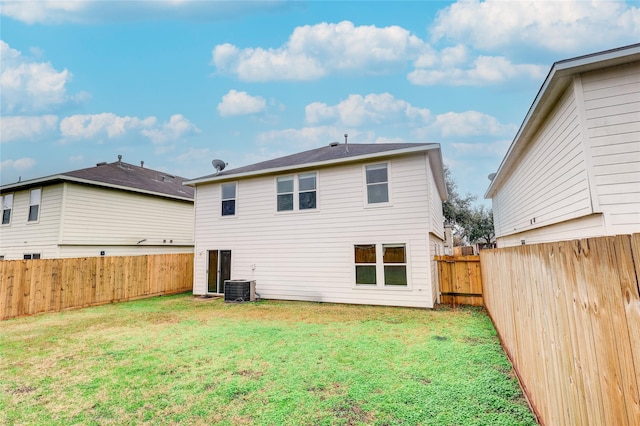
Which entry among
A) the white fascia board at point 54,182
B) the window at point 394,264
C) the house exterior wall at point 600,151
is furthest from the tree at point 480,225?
the white fascia board at point 54,182

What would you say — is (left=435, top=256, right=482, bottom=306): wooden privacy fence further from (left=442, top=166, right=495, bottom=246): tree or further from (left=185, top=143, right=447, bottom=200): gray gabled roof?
(left=442, top=166, right=495, bottom=246): tree

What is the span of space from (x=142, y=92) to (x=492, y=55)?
81.8 feet

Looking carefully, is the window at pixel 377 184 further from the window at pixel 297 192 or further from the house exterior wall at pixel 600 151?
the house exterior wall at pixel 600 151

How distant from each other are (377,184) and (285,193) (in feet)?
11.2

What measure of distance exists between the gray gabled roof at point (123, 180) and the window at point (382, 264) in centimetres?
1128

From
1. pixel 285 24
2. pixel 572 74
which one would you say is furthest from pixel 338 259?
pixel 285 24

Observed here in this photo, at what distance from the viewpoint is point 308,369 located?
396 centimetres

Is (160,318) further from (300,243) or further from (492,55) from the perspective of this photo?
(492,55)

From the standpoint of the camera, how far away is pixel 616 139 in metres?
4.30

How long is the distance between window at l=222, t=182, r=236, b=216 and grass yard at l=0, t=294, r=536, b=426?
16.7 feet

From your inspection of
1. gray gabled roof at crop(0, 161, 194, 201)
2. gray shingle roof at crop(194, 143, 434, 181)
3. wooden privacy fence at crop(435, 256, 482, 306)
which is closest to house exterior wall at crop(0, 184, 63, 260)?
gray gabled roof at crop(0, 161, 194, 201)

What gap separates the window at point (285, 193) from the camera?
10.4 meters

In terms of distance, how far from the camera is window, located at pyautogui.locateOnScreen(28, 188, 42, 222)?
12.2 meters

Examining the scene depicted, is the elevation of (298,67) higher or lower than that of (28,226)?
higher
